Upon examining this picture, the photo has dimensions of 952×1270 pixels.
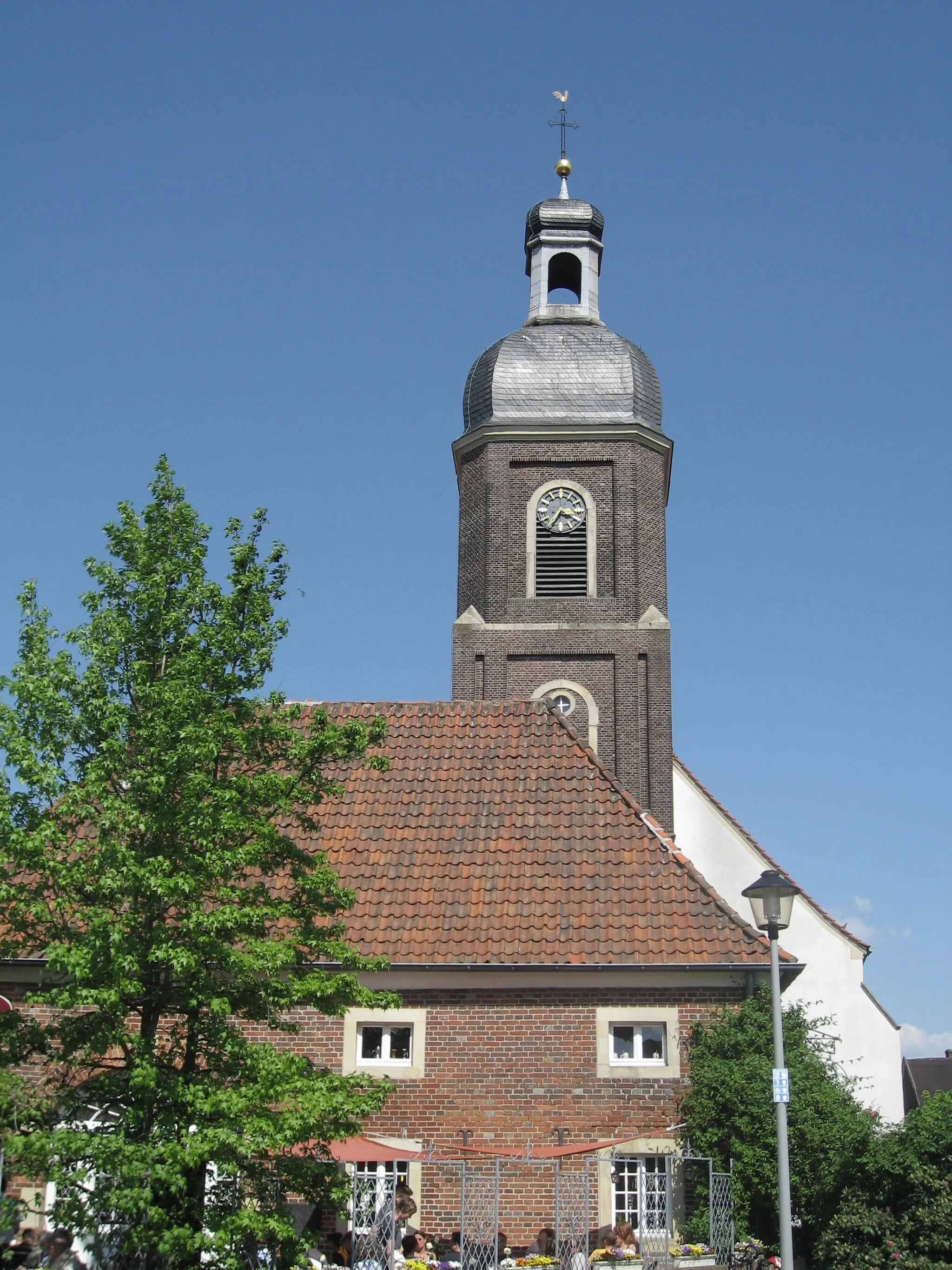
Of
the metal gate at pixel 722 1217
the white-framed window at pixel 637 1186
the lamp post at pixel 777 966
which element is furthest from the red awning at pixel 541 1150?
the lamp post at pixel 777 966

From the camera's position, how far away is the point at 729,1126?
669 inches

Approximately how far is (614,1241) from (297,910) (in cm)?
513

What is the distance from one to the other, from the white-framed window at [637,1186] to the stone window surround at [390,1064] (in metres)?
2.70

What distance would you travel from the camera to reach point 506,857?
65.1 ft

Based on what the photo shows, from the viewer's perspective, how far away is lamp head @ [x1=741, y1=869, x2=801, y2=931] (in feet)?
41.5

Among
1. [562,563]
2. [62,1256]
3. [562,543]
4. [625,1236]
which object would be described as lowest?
[62,1256]

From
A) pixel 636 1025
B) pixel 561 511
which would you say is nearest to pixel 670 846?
pixel 636 1025

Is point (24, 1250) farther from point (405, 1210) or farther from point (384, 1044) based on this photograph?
point (384, 1044)

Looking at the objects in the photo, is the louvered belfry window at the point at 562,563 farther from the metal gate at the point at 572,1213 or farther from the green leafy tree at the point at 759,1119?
the metal gate at the point at 572,1213

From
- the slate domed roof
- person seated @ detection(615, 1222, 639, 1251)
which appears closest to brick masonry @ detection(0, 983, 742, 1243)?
person seated @ detection(615, 1222, 639, 1251)

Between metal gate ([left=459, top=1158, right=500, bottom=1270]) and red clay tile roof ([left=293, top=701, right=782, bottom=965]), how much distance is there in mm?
2582

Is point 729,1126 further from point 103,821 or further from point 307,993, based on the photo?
point 103,821

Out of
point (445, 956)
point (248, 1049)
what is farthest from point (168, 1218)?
point (445, 956)

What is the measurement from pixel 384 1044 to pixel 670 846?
4.75 m
